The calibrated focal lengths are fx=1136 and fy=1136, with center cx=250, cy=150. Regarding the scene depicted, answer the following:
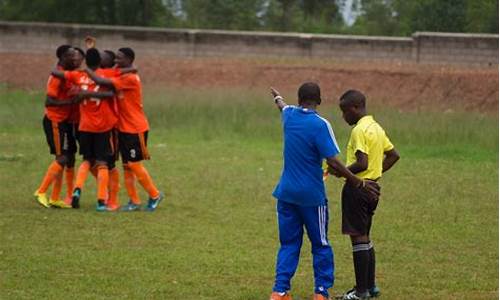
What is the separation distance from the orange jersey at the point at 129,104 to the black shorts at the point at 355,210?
16.6 ft

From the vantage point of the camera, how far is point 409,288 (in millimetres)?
9766

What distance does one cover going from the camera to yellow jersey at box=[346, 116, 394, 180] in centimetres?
909

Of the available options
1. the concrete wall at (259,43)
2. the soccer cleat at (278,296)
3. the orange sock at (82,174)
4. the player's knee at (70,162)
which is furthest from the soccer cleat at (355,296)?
the concrete wall at (259,43)

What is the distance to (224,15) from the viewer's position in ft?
134

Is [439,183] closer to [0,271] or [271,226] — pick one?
[271,226]

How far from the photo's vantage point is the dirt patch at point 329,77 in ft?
91.5

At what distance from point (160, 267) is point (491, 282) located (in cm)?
299

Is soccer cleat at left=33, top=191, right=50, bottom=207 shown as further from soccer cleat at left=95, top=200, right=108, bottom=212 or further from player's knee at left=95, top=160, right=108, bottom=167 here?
player's knee at left=95, top=160, right=108, bottom=167

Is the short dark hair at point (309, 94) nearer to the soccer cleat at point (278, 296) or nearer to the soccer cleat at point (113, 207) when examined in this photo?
the soccer cleat at point (278, 296)

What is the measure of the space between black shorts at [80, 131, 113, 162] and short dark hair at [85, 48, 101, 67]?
841 mm

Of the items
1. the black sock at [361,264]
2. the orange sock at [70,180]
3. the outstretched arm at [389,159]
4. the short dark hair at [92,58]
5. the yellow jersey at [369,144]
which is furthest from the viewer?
the orange sock at [70,180]

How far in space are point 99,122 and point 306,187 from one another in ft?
17.7

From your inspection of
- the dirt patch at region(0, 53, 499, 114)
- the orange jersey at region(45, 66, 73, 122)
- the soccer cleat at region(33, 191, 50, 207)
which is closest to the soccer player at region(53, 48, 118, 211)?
the orange jersey at region(45, 66, 73, 122)

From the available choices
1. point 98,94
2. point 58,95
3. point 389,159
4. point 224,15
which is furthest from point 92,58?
point 224,15
